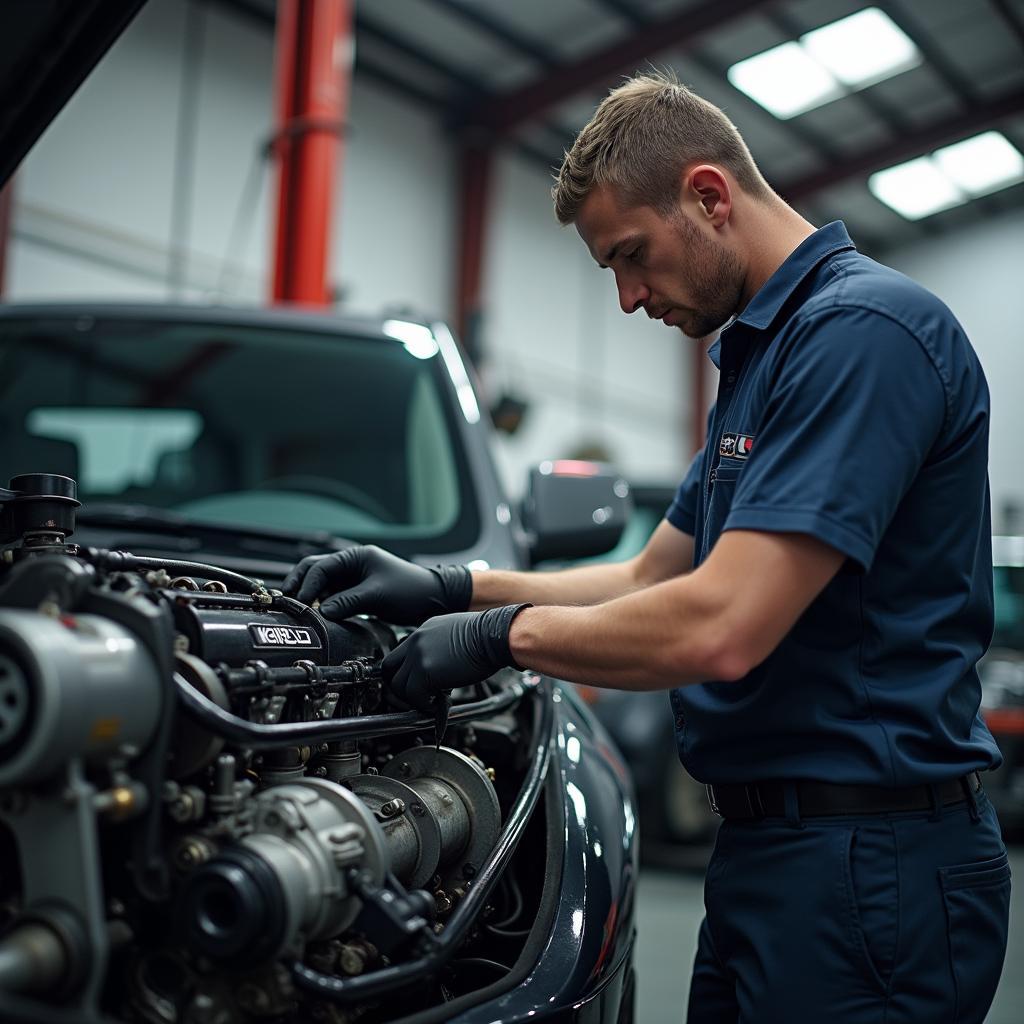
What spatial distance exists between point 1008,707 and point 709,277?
17.5ft

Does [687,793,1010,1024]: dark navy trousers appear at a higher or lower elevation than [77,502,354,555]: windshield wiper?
lower

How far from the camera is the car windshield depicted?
2.41m

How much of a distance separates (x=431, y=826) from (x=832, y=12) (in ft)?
33.5

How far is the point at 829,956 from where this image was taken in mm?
1355

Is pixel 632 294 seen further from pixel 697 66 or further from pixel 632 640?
pixel 697 66

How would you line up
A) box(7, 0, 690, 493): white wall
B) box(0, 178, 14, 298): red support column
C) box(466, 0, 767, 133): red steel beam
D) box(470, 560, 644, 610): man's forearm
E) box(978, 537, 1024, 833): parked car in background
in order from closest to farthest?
box(470, 560, 644, 610): man's forearm → box(978, 537, 1024, 833): parked car in background → box(0, 178, 14, 298): red support column → box(7, 0, 690, 493): white wall → box(466, 0, 767, 133): red steel beam

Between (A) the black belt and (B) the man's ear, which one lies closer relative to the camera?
(A) the black belt

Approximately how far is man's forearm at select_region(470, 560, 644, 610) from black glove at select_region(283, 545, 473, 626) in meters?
0.05

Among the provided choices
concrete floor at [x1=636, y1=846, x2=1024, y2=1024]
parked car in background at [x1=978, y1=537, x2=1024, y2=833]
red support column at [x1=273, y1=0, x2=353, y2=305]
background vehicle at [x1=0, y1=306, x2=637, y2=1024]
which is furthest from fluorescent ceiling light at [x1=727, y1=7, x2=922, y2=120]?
background vehicle at [x1=0, y1=306, x2=637, y2=1024]

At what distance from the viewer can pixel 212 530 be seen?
1945mm

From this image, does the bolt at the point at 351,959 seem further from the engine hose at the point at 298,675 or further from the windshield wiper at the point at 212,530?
the windshield wiper at the point at 212,530

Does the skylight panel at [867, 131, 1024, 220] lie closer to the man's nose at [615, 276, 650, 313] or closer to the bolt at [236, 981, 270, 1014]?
the man's nose at [615, 276, 650, 313]

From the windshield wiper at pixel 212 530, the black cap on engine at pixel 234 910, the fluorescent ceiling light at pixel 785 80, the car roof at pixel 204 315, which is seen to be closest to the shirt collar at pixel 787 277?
the windshield wiper at pixel 212 530

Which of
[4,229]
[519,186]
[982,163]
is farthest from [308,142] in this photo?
[982,163]
